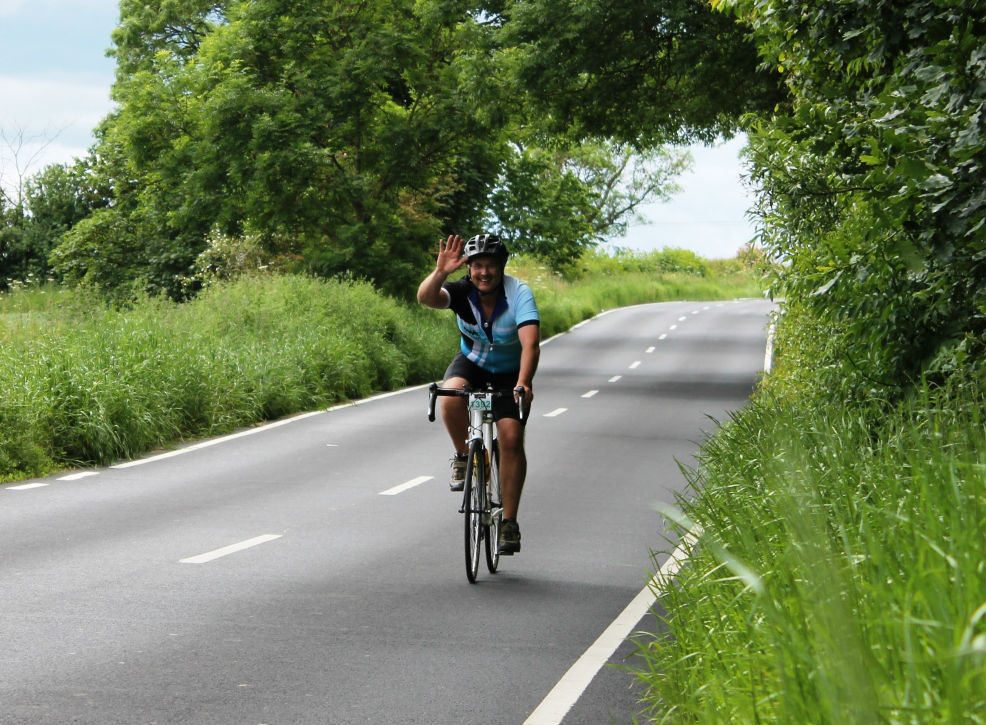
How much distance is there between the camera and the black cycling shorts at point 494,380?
8.10m

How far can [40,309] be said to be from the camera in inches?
721

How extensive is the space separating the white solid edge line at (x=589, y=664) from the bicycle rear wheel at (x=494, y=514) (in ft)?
3.34

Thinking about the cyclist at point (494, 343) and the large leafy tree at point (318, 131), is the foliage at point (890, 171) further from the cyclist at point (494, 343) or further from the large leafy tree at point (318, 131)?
the large leafy tree at point (318, 131)

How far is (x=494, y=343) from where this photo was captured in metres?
8.12

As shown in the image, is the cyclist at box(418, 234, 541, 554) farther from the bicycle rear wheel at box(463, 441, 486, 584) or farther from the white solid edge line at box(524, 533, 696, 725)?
the white solid edge line at box(524, 533, 696, 725)

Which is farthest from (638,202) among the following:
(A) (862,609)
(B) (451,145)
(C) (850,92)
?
(A) (862,609)

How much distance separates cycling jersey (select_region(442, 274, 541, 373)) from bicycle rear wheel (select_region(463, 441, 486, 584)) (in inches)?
22.7

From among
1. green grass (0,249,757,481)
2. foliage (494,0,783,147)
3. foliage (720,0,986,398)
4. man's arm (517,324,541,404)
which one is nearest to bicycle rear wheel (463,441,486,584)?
man's arm (517,324,541,404)

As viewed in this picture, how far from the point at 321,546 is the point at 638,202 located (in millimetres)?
85782

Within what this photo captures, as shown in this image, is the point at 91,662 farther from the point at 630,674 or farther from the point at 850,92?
the point at 850,92

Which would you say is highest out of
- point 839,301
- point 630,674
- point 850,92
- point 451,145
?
point 451,145

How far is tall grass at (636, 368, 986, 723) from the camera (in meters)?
2.68

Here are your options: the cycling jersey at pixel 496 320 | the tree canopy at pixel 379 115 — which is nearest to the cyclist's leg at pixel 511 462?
the cycling jersey at pixel 496 320

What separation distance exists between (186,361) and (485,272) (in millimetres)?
9858
